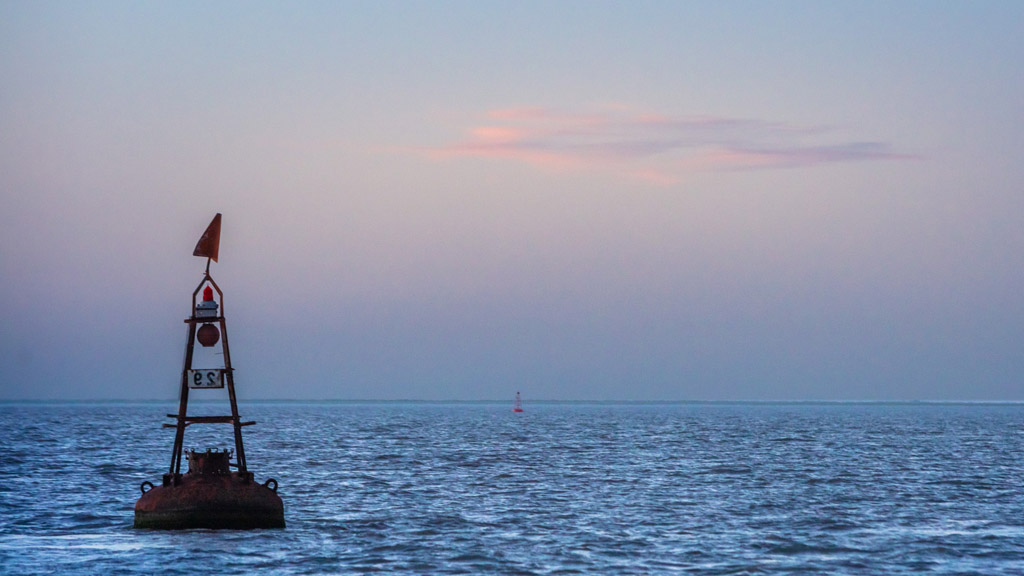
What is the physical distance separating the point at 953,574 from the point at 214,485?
18856 mm

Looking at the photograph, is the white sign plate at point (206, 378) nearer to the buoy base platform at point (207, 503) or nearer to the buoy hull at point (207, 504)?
the buoy base platform at point (207, 503)

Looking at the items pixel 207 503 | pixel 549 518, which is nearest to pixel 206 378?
pixel 207 503

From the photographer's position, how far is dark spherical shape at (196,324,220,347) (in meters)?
33.2

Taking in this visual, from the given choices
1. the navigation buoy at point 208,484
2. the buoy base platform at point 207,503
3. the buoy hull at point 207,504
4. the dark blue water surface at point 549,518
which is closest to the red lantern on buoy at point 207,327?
the navigation buoy at point 208,484

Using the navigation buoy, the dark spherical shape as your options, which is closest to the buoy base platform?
the navigation buoy

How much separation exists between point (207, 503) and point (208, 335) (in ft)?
15.1

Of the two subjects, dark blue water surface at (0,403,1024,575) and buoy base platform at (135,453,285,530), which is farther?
buoy base platform at (135,453,285,530)

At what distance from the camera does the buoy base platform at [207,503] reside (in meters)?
32.0

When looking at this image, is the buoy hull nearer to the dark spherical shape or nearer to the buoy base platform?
the buoy base platform

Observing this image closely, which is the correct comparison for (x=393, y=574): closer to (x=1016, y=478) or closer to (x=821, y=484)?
(x=821, y=484)

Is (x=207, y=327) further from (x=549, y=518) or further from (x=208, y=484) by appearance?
(x=549, y=518)

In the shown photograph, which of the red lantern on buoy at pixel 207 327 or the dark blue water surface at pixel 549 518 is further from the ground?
the red lantern on buoy at pixel 207 327

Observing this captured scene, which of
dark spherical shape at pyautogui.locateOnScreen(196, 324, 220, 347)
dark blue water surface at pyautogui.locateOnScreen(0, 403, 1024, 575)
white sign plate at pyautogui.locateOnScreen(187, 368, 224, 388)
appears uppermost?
dark spherical shape at pyautogui.locateOnScreen(196, 324, 220, 347)

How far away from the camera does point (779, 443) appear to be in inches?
4085
